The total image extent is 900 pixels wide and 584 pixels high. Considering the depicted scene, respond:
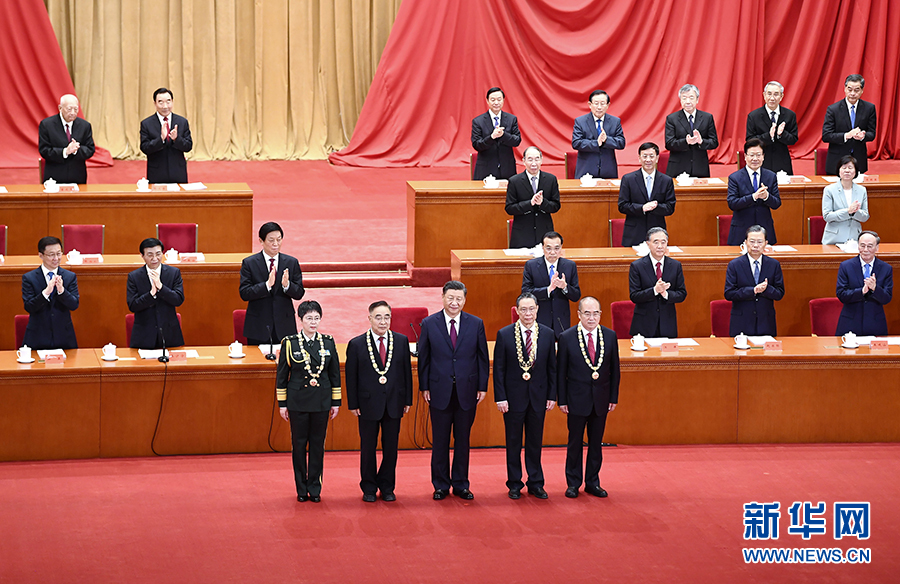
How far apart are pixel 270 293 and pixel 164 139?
2.75 meters

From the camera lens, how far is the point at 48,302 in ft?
23.6

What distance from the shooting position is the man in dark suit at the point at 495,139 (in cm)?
963

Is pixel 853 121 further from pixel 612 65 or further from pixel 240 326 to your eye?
pixel 240 326

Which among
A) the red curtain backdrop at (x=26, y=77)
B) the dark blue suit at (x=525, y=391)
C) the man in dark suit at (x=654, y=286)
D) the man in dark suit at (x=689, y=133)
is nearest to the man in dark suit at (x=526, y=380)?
the dark blue suit at (x=525, y=391)

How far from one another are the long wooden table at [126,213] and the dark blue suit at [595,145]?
2.81m

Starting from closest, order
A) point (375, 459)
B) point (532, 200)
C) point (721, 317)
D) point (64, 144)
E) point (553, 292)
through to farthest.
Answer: point (375, 459) → point (553, 292) → point (721, 317) → point (532, 200) → point (64, 144)

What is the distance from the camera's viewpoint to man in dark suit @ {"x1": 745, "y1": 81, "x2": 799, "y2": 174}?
9.81 metres

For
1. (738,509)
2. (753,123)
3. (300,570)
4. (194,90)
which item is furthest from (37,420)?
(194,90)

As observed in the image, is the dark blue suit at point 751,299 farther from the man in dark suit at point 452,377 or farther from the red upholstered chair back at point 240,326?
the red upholstered chair back at point 240,326

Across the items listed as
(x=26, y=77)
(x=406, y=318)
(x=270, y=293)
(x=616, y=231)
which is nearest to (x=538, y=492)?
(x=406, y=318)

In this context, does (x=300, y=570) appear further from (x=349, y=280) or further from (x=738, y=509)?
(x=349, y=280)

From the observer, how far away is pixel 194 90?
13758 millimetres

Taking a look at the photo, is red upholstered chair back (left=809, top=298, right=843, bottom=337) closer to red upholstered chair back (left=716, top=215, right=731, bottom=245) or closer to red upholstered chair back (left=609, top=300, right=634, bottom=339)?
red upholstered chair back (left=609, top=300, right=634, bottom=339)

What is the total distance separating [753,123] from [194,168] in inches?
252
